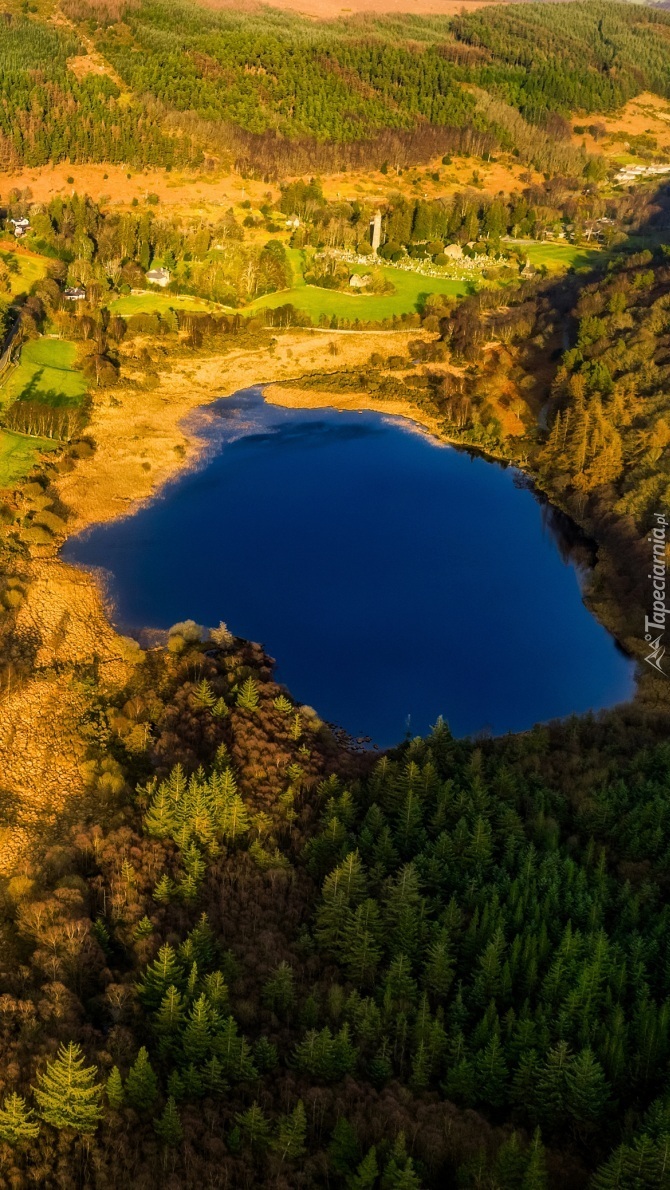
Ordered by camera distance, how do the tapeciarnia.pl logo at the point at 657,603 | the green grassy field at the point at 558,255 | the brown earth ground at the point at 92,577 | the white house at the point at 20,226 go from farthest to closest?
1. the green grassy field at the point at 558,255
2. the white house at the point at 20,226
3. the tapeciarnia.pl logo at the point at 657,603
4. the brown earth ground at the point at 92,577

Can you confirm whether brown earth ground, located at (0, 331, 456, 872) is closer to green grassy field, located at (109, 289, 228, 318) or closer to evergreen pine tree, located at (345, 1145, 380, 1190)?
green grassy field, located at (109, 289, 228, 318)

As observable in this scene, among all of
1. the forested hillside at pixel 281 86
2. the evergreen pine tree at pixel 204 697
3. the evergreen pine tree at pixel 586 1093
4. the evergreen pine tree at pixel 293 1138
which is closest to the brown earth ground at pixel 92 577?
the evergreen pine tree at pixel 204 697

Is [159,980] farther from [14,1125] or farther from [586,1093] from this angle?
[586,1093]

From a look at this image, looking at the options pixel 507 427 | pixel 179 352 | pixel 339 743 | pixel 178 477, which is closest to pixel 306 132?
pixel 179 352

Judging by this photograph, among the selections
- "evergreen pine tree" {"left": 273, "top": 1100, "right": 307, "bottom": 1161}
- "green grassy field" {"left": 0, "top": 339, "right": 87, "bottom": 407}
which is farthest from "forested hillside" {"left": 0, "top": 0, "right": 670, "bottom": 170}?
"evergreen pine tree" {"left": 273, "top": 1100, "right": 307, "bottom": 1161}

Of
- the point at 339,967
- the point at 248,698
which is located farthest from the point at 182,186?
the point at 339,967

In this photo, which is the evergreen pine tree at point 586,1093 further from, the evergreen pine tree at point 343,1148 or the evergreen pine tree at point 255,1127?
the evergreen pine tree at point 255,1127
